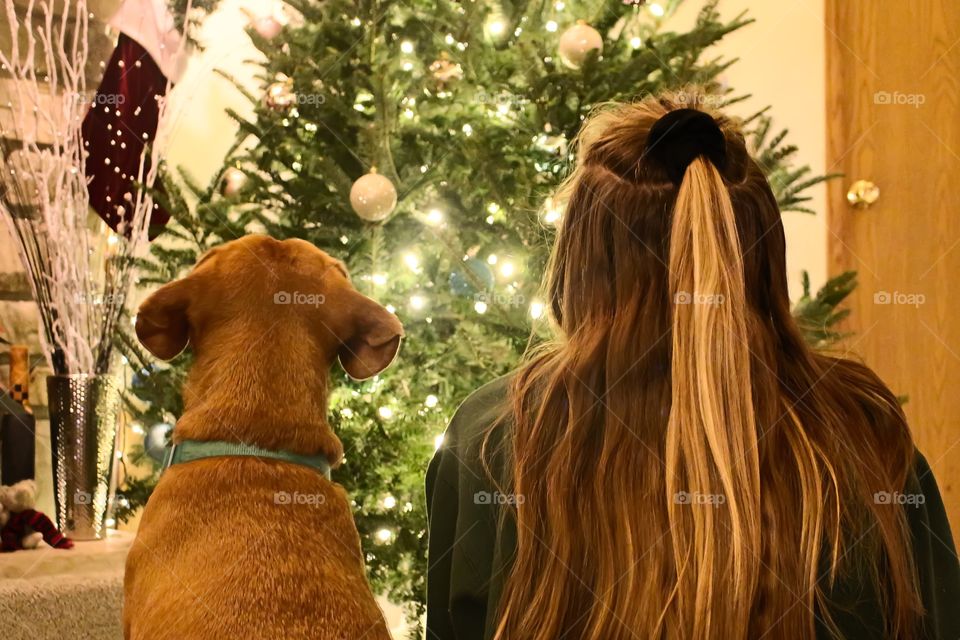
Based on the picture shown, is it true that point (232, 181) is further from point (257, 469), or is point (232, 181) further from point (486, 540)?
point (486, 540)

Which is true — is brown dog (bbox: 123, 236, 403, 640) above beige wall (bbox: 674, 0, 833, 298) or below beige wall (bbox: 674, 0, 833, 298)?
below

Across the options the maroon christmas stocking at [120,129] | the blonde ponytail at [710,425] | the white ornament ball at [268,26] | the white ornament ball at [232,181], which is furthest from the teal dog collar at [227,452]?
the maroon christmas stocking at [120,129]

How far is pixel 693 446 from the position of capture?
1.06m

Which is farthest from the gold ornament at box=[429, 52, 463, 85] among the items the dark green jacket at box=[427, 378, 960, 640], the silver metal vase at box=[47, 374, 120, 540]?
the dark green jacket at box=[427, 378, 960, 640]

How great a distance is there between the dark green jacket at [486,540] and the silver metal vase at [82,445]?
1.32 meters

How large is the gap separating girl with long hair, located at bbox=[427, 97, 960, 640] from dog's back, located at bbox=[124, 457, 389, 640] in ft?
0.71

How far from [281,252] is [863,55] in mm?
2822

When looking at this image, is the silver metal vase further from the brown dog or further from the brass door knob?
the brass door knob

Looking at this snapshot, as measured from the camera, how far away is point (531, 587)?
3.65ft

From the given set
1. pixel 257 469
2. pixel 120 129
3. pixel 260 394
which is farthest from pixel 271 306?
pixel 120 129

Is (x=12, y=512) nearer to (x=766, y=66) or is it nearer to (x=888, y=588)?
(x=888, y=588)

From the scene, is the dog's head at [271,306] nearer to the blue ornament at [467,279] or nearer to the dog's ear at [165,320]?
the dog's ear at [165,320]

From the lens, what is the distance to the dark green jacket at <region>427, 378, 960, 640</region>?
118cm

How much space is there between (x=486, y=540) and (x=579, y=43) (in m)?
1.37
